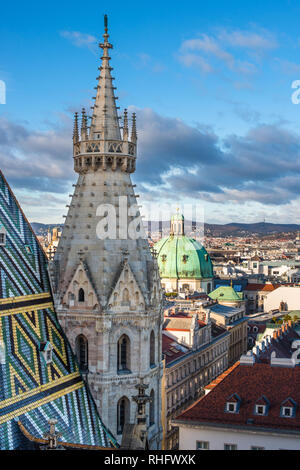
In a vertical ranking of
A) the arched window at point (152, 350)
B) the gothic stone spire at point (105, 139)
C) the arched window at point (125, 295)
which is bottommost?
the arched window at point (152, 350)

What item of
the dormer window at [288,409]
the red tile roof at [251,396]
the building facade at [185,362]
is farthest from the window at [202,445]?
the building facade at [185,362]

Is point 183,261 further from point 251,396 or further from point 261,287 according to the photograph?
point 251,396

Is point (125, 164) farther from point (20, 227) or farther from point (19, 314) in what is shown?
point (19, 314)

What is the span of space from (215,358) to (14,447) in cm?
7067

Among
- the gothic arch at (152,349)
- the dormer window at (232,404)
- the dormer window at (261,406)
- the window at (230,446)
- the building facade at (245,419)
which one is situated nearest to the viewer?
the gothic arch at (152,349)

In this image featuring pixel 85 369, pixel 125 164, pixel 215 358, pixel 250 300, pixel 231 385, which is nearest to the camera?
pixel 85 369

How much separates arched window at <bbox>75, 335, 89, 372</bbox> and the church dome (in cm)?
11252

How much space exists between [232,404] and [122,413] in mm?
11488

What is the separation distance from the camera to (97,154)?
37.8 meters

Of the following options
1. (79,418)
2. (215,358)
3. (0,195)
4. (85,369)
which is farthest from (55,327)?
(215,358)

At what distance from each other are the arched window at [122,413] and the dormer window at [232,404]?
10951 millimetres

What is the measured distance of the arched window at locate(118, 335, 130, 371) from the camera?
36406mm

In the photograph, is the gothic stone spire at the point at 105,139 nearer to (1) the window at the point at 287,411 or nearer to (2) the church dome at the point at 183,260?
(1) the window at the point at 287,411

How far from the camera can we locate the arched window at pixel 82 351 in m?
36.1
